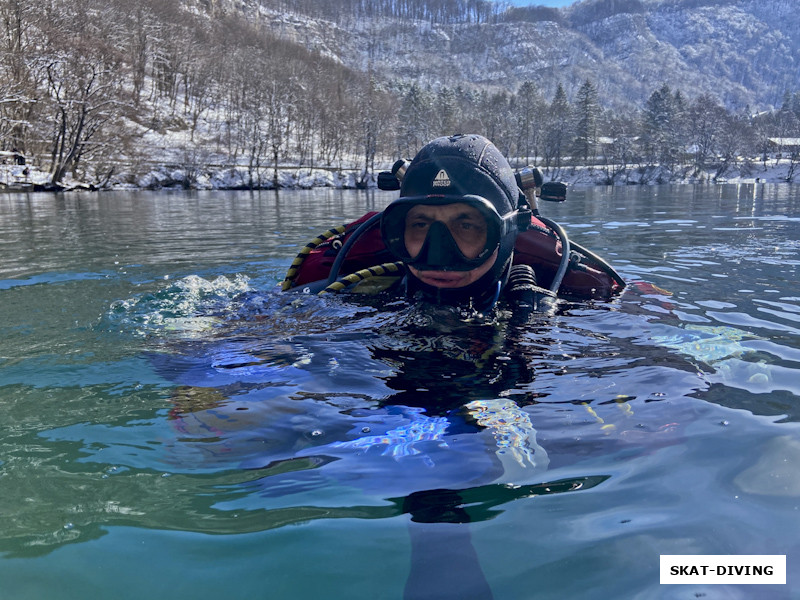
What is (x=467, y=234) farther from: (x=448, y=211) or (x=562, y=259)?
(x=562, y=259)

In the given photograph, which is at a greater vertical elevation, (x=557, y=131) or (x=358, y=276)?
(x=557, y=131)

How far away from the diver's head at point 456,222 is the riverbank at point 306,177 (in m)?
32.1

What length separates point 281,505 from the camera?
1559 millimetres

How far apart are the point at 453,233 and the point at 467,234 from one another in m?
0.08

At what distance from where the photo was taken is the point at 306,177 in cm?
5084

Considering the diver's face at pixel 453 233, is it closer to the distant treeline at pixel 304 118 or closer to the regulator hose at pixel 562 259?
the regulator hose at pixel 562 259

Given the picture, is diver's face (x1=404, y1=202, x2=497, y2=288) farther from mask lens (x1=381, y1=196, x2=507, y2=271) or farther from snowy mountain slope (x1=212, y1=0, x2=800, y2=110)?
snowy mountain slope (x1=212, y1=0, x2=800, y2=110)

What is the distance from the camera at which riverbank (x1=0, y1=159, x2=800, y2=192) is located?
3084cm

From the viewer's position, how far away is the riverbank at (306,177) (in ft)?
101

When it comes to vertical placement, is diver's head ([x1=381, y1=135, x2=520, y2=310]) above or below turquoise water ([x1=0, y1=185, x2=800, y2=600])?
above

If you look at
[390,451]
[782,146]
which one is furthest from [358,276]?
[782,146]

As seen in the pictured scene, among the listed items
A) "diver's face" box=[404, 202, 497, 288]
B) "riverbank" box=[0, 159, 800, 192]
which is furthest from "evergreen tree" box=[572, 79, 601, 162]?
"diver's face" box=[404, 202, 497, 288]

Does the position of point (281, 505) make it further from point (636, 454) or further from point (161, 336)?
point (161, 336)

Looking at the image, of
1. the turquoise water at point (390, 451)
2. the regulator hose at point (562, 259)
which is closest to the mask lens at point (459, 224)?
the turquoise water at point (390, 451)
